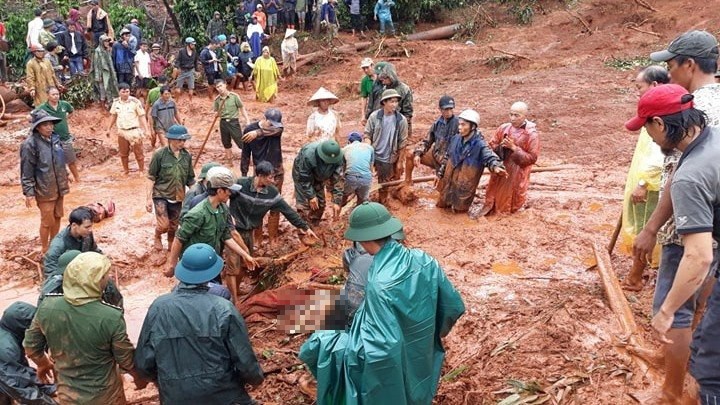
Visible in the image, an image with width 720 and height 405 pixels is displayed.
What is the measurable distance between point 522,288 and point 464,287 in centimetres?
52

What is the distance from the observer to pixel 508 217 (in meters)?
8.14

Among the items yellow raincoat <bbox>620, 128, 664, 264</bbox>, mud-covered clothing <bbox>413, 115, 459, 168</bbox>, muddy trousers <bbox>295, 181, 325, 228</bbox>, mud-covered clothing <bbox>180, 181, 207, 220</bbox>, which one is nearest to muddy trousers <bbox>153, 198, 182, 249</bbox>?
muddy trousers <bbox>295, 181, 325, 228</bbox>

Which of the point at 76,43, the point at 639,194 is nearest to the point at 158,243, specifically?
the point at 639,194

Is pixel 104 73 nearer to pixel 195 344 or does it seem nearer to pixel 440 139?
pixel 440 139

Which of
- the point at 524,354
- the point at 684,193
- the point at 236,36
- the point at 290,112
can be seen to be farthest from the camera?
the point at 236,36

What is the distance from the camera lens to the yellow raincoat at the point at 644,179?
5215mm

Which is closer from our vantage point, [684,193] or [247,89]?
[684,193]

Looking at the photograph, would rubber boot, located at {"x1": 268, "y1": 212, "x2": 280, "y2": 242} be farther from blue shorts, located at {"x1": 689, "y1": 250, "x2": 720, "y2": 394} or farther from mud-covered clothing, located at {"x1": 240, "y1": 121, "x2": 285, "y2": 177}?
blue shorts, located at {"x1": 689, "y1": 250, "x2": 720, "y2": 394}

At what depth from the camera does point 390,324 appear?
3488 mm

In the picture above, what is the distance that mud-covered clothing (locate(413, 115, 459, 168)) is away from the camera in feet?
27.8

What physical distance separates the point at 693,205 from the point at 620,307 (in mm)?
2327

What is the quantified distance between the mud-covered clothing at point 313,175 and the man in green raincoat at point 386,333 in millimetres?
3640

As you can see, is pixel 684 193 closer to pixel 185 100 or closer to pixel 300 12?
pixel 185 100

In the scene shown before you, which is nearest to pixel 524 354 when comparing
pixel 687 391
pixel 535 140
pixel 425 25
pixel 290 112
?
pixel 687 391
